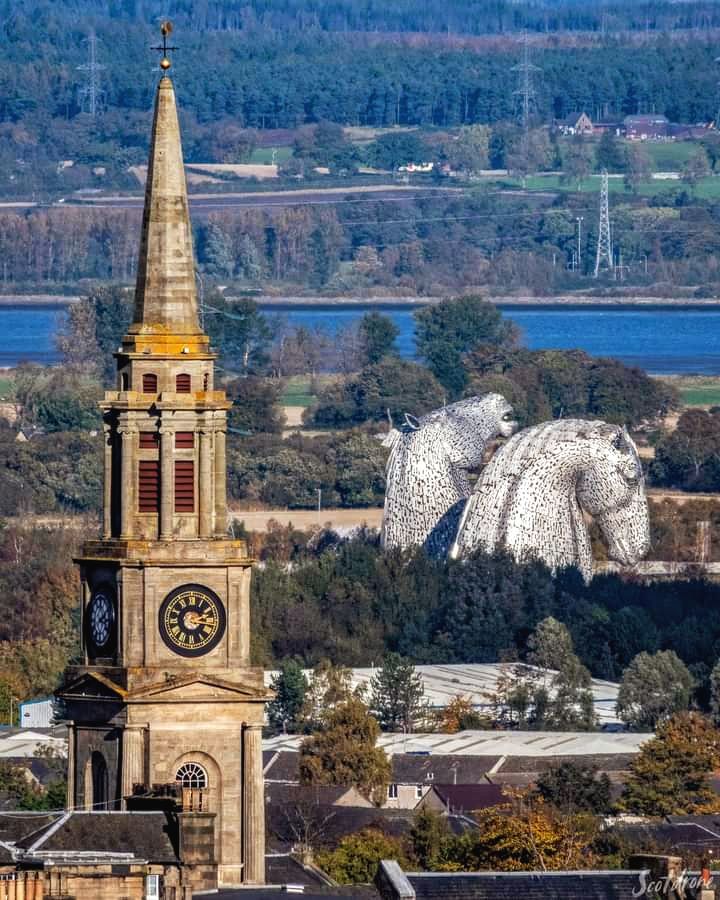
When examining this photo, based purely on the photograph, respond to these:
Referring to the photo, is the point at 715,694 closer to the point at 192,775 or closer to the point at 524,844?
the point at 524,844

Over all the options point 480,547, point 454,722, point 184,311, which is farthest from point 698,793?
point 480,547

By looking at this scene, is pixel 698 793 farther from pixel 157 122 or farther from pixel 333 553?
pixel 333 553

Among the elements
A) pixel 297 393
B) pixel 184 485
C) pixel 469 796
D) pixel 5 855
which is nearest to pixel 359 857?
pixel 184 485

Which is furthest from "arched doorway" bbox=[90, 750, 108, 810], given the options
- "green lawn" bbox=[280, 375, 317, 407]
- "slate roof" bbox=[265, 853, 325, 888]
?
"green lawn" bbox=[280, 375, 317, 407]

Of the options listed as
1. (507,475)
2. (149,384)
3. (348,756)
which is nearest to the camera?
(149,384)

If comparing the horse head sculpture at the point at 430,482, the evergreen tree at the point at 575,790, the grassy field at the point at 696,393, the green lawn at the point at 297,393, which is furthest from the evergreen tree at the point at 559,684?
the grassy field at the point at 696,393

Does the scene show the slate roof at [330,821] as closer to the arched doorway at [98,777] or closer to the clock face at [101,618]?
the clock face at [101,618]
